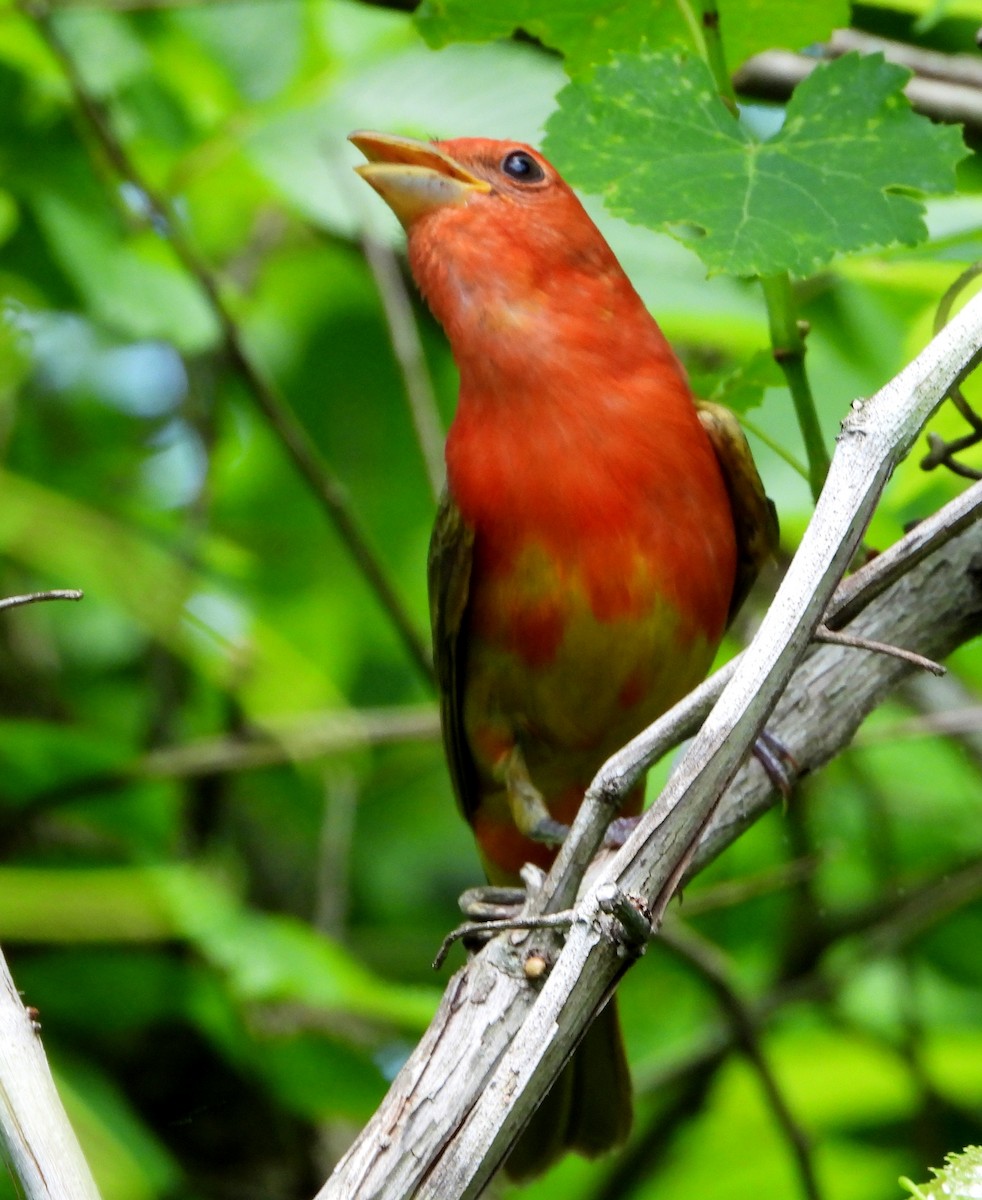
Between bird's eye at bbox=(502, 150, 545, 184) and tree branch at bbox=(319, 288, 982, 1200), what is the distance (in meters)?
1.56

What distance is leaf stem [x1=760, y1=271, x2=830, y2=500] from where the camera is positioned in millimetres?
2625

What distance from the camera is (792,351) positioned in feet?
8.66

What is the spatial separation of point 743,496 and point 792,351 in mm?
649

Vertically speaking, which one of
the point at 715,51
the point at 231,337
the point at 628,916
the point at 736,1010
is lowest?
the point at 736,1010

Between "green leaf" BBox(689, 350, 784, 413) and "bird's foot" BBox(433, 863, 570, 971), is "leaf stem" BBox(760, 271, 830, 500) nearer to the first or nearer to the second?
"green leaf" BBox(689, 350, 784, 413)

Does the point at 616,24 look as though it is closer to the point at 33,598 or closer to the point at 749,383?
the point at 749,383

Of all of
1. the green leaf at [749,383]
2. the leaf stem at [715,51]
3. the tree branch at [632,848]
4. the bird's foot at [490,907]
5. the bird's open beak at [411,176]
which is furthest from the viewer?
the bird's open beak at [411,176]

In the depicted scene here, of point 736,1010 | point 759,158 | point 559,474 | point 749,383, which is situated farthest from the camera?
point 736,1010

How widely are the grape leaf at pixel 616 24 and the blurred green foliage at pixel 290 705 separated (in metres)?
0.50

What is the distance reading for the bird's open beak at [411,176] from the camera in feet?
10.0

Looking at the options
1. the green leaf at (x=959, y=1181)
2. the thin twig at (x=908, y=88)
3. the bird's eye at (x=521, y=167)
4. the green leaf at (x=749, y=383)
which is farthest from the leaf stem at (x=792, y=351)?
the green leaf at (x=959, y=1181)

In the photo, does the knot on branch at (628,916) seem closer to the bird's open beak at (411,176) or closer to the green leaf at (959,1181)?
the green leaf at (959,1181)

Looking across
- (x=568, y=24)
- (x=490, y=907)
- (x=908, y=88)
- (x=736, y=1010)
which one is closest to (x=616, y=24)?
(x=568, y=24)

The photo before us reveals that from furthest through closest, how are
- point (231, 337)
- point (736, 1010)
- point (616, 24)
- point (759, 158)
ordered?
point (736, 1010) → point (231, 337) → point (616, 24) → point (759, 158)
